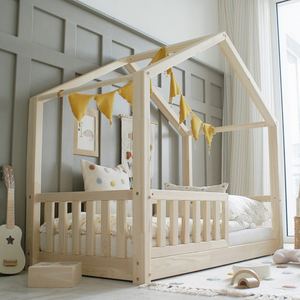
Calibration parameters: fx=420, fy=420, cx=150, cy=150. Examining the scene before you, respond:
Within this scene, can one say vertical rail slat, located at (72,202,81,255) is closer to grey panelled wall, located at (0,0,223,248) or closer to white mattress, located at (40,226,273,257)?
→ white mattress, located at (40,226,273,257)

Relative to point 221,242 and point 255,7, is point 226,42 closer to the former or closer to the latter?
point 221,242

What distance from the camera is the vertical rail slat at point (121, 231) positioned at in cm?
209

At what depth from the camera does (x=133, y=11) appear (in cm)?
360

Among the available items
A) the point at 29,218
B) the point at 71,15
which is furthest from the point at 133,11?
the point at 29,218

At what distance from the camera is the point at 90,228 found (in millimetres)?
2225

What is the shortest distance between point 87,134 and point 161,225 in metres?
1.09

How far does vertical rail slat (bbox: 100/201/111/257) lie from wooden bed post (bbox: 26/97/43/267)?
0.52 m

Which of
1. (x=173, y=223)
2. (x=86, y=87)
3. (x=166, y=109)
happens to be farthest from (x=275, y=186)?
(x=86, y=87)

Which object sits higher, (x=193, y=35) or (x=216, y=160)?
(x=193, y=35)

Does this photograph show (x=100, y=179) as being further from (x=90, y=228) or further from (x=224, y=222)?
(x=224, y=222)

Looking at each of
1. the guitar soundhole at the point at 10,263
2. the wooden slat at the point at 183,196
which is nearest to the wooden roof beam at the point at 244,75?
the wooden slat at the point at 183,196

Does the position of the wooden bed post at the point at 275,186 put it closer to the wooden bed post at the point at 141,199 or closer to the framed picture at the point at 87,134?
the framed picture at the point at 87,134

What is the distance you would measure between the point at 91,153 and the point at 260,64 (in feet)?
7.10

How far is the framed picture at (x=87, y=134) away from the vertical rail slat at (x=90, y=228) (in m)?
0.77
